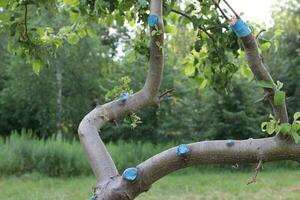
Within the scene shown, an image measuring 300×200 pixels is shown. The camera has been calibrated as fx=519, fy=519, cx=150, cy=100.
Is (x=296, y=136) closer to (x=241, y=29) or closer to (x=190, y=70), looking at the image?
(x=241, y=29)

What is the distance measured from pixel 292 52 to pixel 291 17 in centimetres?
579

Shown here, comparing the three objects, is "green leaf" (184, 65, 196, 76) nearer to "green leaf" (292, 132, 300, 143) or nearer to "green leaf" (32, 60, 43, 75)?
"green leaf" (32, 60, 43, 75)

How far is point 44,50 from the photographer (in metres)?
3.08

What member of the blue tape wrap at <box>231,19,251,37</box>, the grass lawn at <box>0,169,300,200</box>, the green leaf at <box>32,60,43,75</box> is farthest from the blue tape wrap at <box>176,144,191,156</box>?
the grass lawn at <box>0,169,300,200</box>

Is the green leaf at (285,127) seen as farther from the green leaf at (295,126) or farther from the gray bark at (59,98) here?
the gray bark at (59,98)

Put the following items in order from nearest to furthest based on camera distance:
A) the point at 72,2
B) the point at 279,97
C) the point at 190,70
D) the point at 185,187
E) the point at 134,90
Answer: the point at 279,97
the point at 72,2
the point at 190,70
the point at 185,187
the point at 134,90

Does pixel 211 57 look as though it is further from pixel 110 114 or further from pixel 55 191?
pixel 55 191

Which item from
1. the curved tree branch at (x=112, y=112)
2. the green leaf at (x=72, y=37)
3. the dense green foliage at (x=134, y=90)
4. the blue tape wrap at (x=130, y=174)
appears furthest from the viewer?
the dense green foliage at (x=134, y=90)

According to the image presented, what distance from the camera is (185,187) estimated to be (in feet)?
31.5

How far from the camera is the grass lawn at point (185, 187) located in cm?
870

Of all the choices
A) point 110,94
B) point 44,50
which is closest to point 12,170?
point 44,50

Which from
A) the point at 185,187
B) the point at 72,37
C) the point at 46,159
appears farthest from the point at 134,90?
the point at 72,37

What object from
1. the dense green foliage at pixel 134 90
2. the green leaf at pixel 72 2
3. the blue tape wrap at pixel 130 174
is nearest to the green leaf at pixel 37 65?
the green leaf at pixel 72 2

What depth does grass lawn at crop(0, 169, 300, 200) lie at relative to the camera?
8.70 m
